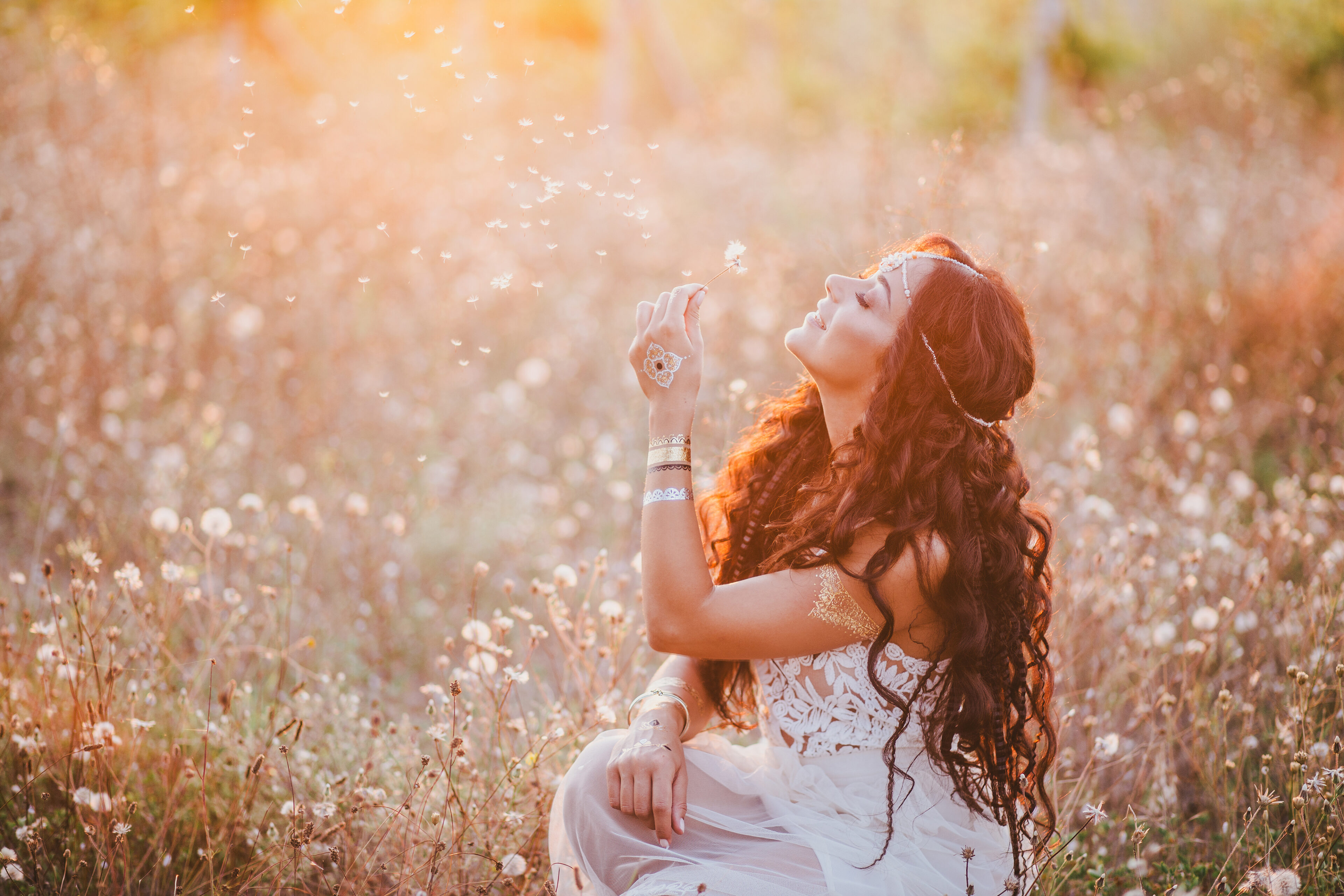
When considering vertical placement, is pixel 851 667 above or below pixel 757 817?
above

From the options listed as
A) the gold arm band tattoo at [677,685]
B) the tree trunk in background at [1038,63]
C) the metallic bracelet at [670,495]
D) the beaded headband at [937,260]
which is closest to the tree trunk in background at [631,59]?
the tree trunk in background at [1038,63]

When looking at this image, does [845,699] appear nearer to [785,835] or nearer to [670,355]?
[785,835]

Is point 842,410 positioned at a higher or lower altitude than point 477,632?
higher

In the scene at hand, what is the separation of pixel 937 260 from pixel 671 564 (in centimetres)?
88

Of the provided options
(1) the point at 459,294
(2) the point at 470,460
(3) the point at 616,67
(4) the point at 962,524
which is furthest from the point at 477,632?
(3) the point at 616,67

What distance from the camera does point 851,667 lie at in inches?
74.8

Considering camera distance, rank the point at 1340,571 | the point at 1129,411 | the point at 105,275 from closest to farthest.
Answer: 1. the point at 1340,571
2. the point at 1129,411
3. the point at 105,275

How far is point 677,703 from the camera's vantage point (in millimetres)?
2006

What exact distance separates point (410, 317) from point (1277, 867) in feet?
15.7

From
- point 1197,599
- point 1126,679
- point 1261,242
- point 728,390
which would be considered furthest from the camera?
point 1261,242

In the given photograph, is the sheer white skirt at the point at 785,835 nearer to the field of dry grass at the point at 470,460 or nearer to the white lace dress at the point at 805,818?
the white lace dress at the point at 805,818

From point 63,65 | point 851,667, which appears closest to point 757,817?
point 851,667

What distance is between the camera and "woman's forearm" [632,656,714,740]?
1.95 meters

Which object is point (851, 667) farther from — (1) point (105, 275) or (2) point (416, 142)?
(2) point (416, 142)
